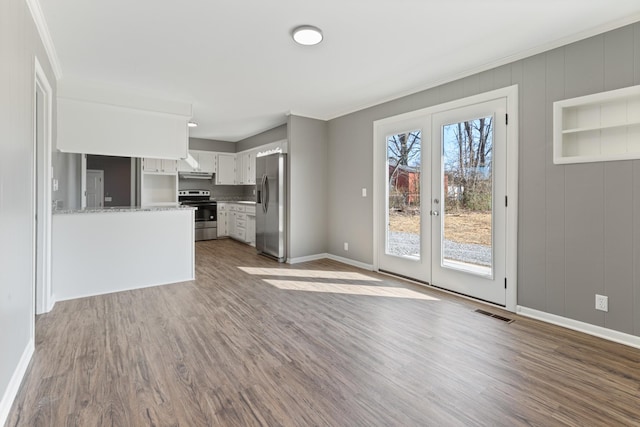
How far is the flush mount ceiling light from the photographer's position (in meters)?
2.66

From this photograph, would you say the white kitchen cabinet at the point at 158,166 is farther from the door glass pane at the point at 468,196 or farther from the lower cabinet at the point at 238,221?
the door glass pane at the point at 468,196

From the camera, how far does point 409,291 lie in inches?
152

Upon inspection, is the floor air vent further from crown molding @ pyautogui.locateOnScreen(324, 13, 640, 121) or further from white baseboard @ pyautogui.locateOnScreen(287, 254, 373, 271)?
crown molding @ pyautogui.locateOnScreen(324, 13, 640, 121)

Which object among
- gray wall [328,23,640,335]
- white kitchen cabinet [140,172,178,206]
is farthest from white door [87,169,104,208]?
gray wall [328,23,640,335]

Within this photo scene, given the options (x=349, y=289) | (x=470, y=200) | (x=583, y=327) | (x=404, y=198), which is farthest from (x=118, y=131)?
(x=583, y=327)

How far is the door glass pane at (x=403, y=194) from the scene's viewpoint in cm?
419

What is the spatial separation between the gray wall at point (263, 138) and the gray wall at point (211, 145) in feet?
0.59

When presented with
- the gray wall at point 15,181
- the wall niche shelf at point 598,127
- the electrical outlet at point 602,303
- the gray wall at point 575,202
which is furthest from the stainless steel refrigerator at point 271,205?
the electrical outlet at point 602,303

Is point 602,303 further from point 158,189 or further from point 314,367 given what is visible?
point 158,189

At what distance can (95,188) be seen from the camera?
746 centimetres

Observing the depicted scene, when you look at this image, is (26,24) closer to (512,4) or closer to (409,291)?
(512,4)

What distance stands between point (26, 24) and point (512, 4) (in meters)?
3.38

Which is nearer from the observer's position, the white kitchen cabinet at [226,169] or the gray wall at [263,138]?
the gray wall at [263,138]

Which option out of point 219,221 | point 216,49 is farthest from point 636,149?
point 219,221
